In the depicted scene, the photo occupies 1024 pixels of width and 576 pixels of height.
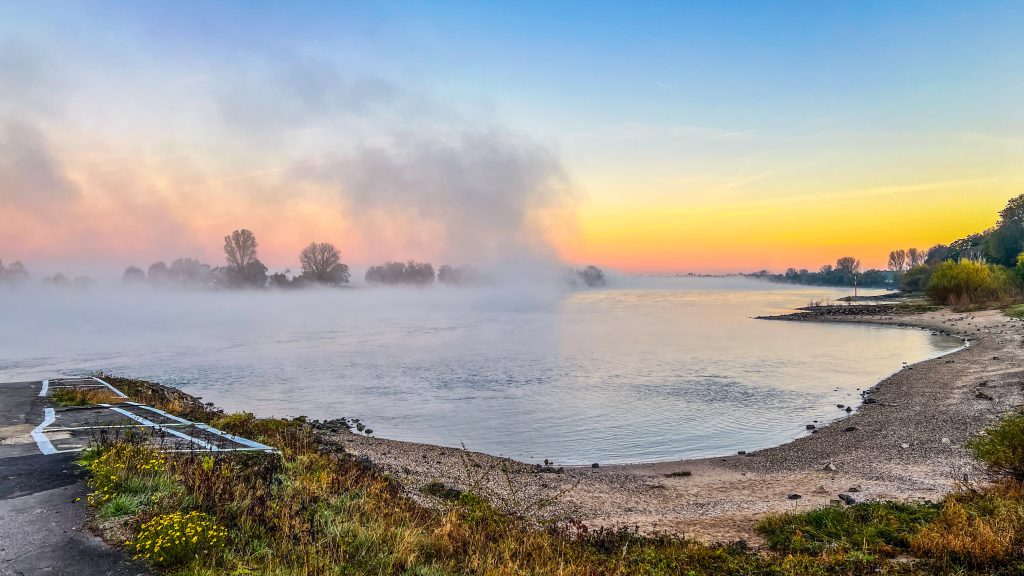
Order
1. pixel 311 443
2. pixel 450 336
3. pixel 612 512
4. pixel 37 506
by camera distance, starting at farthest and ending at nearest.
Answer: pixel 450 336, pixel 311 443, pixel 612 512, pixel 37 506

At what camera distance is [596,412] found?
27344 mm

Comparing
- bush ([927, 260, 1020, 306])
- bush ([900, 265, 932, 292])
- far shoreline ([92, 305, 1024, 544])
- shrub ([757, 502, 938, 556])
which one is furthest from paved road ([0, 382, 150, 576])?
bush ([900, 265, 932, 292])

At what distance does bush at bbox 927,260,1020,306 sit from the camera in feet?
262

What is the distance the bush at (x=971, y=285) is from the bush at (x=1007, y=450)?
89.7 metres

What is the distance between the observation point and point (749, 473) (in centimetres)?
1661

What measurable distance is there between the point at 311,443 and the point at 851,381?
33.8 m

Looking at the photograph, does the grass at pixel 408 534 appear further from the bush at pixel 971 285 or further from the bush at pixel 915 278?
the bush at pixel 915 278

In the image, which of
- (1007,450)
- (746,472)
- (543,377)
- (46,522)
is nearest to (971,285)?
(543,377)

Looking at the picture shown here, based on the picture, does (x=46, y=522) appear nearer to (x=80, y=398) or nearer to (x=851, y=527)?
(x=851, y=527)

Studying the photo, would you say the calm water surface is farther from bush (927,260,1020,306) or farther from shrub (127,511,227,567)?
bush (927,260,1020,306)

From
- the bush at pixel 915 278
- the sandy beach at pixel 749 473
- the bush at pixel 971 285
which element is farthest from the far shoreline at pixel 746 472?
the bush at pixel 915 278

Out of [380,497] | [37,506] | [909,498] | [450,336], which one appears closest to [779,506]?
[909,498]

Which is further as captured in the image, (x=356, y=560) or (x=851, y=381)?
(x=851, y=381)

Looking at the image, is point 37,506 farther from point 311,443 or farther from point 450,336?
point 450,336
